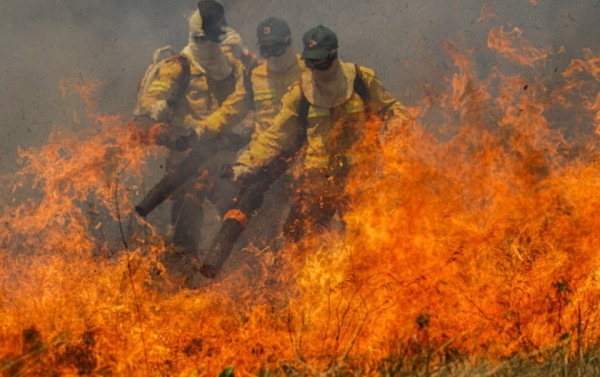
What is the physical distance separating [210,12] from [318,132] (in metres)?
2.48

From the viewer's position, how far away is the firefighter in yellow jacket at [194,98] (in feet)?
25.2

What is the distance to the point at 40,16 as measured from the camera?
13500 mm

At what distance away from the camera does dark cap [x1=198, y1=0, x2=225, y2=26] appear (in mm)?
7684

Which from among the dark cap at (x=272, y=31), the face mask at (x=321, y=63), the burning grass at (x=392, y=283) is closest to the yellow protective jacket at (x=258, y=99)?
the dark cap at (x=272, y=31)

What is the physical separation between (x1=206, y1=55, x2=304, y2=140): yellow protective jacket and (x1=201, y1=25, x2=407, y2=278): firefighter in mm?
935

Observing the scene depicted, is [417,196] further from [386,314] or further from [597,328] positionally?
[597,328]

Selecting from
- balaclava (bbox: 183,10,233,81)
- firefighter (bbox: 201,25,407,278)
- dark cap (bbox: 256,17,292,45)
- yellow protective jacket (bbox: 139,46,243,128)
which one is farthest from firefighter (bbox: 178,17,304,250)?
firefighter (bbox: 201,25,407,278)

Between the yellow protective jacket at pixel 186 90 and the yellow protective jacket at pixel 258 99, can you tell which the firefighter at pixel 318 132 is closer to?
the yellow protective jacket at pixel 258 99

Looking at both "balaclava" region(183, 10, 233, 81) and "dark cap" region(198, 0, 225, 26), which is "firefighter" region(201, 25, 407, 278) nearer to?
"balaclava" region(183, 10, 233, 81)

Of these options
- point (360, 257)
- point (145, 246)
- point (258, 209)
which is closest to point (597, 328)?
point (360, 257)

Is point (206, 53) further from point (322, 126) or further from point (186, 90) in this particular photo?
point (322, 126)

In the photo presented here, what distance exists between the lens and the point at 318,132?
631 cm

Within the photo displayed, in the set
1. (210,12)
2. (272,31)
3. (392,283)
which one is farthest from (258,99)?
(392,283)

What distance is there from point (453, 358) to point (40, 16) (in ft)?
42.2
